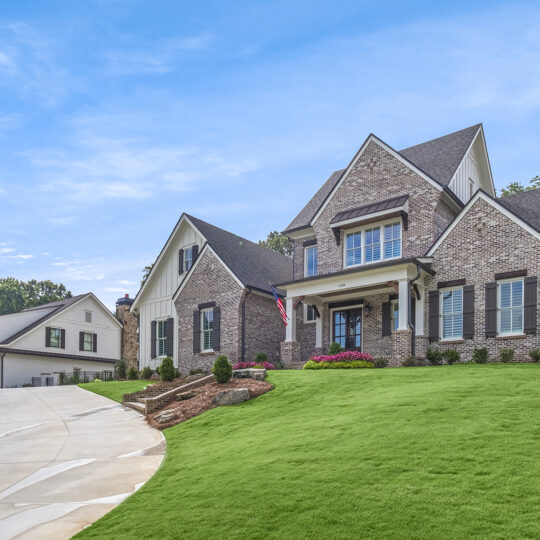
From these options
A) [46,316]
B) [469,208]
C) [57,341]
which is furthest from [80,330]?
[469,208]

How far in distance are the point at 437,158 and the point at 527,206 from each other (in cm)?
486

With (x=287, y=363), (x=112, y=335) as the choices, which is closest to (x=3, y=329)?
(x=112, y=335)

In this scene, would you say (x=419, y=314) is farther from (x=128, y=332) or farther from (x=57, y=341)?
(x=128, y=332)

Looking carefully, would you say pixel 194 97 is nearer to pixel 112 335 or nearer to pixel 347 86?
pixel 347 86

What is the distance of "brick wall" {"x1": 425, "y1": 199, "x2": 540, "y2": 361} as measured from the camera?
21.0 meters

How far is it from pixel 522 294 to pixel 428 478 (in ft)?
48.7

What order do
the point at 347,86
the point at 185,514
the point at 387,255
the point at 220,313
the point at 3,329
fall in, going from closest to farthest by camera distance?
the point at 185,514 → the point at 347,86 → the point at 387,255 → the point at 220,313 → the point at 3,329

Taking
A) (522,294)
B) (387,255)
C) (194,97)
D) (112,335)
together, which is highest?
(194,97)

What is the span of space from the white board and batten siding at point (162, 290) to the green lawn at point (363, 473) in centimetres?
1893

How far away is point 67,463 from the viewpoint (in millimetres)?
12219

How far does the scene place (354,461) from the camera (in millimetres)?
9047

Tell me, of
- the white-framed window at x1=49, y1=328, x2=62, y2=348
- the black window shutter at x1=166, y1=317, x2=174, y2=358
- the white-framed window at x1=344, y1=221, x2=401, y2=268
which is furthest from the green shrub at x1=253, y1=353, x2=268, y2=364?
the white-framed window at x1=49, y1=328, x2=62, y2=348

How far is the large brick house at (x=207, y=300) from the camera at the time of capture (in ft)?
94.8

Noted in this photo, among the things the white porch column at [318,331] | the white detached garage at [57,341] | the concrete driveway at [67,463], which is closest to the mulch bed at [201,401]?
the concrete driveway at [67,463]
